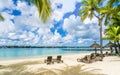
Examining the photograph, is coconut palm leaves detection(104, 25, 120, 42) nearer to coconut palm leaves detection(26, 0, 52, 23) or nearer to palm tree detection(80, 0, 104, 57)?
palm tree detection(80, 0, 104, 57)

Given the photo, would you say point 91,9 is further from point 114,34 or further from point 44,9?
point 44,9

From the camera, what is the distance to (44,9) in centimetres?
931

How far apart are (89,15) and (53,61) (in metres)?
13.8

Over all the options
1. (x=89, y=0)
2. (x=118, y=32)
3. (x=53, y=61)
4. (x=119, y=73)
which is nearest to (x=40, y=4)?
(x=119, y=73)

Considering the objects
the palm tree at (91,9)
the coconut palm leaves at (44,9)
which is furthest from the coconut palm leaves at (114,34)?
the coconut palm leaves at (44,9)

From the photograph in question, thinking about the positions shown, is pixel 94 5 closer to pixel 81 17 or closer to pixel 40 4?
pixel 81 17

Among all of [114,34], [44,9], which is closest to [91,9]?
[114,34]

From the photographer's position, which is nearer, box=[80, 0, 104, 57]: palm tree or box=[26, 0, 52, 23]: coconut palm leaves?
box=[26, 0, 52, 23]: coconut palm leaves

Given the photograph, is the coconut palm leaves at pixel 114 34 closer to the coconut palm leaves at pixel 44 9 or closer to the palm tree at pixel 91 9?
the palm tree at pixel 91 9

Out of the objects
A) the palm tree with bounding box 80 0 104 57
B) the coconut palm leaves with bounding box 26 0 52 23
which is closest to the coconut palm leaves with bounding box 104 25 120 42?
the palm tree with bounding box 80 0 104 57

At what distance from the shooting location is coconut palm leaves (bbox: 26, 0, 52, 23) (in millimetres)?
9113

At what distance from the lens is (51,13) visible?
30.7ft

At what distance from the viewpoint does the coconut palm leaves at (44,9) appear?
911 cm

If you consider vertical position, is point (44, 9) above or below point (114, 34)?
below
